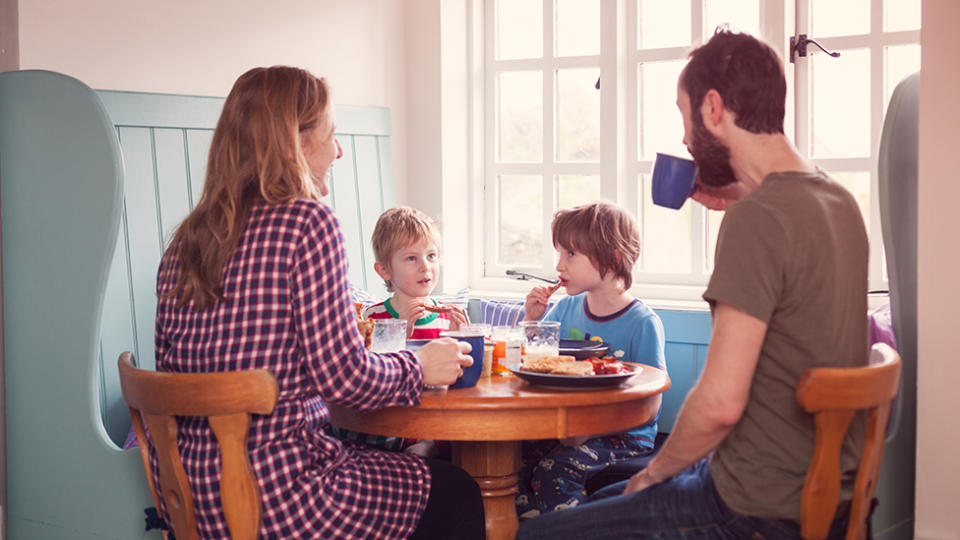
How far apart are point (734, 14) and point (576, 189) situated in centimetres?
92

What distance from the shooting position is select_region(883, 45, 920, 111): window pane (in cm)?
332

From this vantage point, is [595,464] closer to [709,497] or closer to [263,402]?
[709,497]

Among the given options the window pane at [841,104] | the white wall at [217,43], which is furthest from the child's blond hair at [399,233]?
the window pane at [841,104]

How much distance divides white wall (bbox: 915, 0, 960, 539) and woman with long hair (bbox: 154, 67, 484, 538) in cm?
130

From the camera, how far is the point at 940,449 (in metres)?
2.47

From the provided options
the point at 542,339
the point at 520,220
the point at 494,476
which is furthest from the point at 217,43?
the point at 494,476

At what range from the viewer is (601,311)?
2.81m

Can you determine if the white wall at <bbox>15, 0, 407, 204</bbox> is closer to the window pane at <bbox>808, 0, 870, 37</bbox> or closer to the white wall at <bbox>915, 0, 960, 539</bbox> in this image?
the window pane at <bbox>808, 0, 870, 37</bbox>

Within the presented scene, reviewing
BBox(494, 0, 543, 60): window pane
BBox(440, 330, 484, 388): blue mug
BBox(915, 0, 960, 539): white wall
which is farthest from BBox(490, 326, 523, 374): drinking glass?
BBox(494, 0, 543, 60): window pane

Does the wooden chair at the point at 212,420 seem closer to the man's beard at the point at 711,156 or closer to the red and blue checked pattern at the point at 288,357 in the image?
the red and blue checked pattern at the point at 288,357

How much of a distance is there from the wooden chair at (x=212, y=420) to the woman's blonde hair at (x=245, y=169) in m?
0.18

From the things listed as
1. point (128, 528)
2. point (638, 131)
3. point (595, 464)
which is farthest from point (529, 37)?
point (128, 528)

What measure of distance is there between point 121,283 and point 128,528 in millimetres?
740

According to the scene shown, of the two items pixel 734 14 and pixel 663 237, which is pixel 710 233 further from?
pixel 734 14
